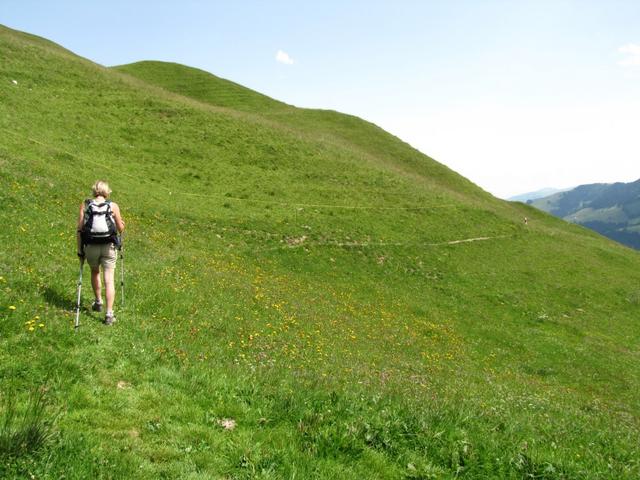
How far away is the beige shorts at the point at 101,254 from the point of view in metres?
11.9

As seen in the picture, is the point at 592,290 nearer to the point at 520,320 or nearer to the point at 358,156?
the point at 520,320

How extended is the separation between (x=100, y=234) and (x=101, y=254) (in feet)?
1.97

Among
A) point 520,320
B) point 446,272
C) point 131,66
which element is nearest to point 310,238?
point 446,272

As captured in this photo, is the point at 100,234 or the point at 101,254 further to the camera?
the point at 101,254

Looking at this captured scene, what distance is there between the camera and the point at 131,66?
8956 centimetres

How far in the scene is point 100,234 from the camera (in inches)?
460

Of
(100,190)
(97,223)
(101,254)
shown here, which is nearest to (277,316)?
(101,254)

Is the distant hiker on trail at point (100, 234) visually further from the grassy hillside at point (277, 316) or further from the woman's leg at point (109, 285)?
the grassy hillside at point (277, 316)

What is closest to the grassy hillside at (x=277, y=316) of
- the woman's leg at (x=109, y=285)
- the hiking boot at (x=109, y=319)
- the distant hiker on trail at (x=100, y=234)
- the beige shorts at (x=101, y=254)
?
the hiking boot at (x=109, y=319)

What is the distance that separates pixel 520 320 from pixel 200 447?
2973 centimetres

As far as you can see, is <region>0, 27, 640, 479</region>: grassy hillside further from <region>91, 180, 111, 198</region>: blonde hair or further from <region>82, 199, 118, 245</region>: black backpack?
<region>91, 180, 111, 198</region>: blonde hair

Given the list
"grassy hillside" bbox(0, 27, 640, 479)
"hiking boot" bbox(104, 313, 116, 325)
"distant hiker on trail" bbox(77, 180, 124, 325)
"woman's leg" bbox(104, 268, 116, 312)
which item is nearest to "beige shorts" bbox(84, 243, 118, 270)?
"distant hiker on trail" bbox(77, 180, 124, 325)

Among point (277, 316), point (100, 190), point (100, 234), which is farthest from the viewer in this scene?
point (277, 316)

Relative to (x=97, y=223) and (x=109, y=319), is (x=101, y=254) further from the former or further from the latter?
(x=109, y=319)
